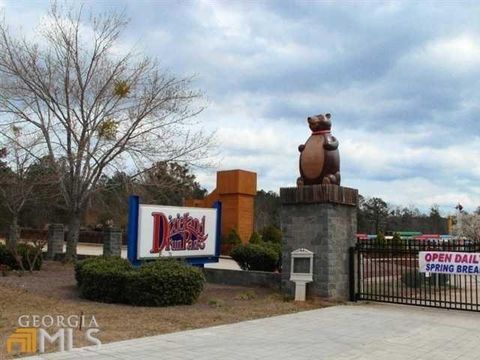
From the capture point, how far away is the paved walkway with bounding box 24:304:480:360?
681 cm

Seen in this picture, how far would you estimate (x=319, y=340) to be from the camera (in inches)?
314

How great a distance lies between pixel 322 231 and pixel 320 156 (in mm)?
1845

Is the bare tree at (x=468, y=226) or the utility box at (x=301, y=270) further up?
the bare tree at (x=468, y=226)

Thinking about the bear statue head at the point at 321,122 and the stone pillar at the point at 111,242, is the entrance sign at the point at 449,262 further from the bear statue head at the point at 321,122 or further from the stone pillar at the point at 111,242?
the stone pillar at the point at 111,242

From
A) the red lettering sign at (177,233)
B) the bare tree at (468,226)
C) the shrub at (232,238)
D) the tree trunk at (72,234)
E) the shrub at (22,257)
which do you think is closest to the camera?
the red lettering sign at (177,233)

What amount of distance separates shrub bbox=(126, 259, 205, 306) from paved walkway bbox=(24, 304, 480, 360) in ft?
7.16

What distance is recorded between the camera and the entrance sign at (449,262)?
37.8ft

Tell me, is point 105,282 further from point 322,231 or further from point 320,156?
point 320,156

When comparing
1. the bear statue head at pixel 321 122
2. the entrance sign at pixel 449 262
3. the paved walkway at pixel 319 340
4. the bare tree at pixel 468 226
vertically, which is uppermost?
the bear statue head at pixel 321 122

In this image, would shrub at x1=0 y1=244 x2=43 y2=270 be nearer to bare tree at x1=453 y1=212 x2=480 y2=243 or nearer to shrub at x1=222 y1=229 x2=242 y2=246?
shrub at x1=222 y1=229 x2=242 y2=246

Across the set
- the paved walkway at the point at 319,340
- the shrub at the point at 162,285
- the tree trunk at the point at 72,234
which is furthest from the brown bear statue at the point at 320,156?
the tree trunk at the point at 72,234

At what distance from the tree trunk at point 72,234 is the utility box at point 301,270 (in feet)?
33.2

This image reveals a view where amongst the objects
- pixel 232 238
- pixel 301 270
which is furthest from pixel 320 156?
pixel 232 238

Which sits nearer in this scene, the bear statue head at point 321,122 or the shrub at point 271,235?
the bear statue head at point 321,122
